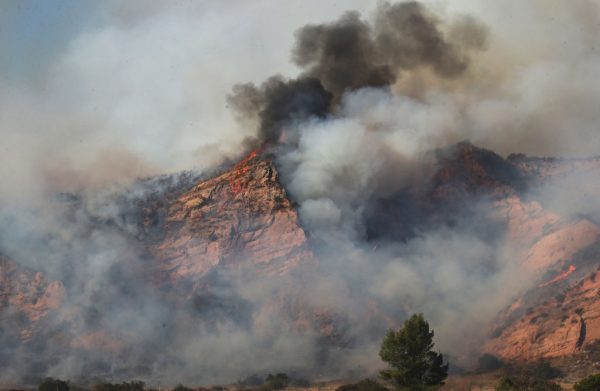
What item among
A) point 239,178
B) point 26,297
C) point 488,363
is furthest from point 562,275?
point 26,297

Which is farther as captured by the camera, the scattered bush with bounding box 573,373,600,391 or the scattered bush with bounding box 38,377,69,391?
the scattered bush with bounding box 38,377,69,391

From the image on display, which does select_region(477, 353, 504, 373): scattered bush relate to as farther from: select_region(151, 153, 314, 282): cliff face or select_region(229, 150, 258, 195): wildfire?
select_region(229, 150, 258, 195): wildfire

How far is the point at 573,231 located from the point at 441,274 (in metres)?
Answer: 22.1

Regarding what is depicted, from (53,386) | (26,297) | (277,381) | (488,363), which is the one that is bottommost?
(488,363)

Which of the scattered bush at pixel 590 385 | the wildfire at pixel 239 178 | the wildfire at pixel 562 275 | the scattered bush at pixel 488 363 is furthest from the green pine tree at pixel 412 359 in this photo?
the wildfire at pixel 239 178

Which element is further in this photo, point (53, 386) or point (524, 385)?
point (53, 386)

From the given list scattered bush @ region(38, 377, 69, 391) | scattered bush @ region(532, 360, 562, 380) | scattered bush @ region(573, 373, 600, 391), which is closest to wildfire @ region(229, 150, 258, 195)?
scattered bush @ region(38, 377, 69, 391)

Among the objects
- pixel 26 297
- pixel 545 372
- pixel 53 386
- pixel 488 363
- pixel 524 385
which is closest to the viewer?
pixel 524 385

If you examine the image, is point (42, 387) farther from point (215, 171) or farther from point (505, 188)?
point (505, 188)

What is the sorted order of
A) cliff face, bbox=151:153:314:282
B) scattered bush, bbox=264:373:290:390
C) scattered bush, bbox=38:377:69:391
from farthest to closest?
1. cliff face, bbox=151:153:314:282
2. scattered bush, bbox=264:373:290:390
3. scattered bush, bbox=38:377:69:391

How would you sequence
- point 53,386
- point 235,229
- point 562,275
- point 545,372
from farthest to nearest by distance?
point 235,229
point 562,275
point 545,372
point 53,386

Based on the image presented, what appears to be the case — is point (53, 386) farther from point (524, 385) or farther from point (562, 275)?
point (562, 275)

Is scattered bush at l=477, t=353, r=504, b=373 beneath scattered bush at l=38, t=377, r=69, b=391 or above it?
beneath

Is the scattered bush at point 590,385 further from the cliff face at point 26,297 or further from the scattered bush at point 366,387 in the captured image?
the cliff face at point 26,297
